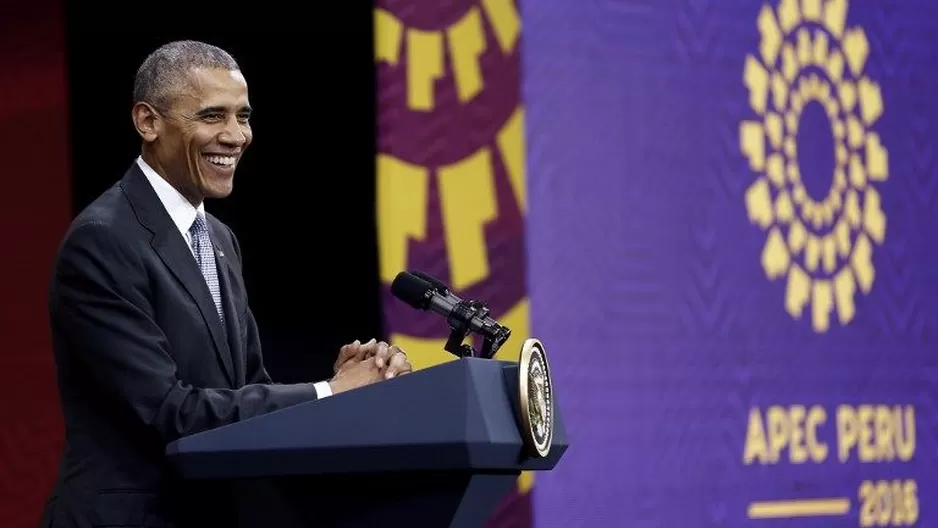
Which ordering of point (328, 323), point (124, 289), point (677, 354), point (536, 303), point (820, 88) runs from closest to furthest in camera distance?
point (124, 289)
point (328, 323)
point (536, 303)
point (677, 354)
point (820, 88)

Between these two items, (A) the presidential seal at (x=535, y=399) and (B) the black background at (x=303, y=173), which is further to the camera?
(B) the black background at (x=303, y=173)

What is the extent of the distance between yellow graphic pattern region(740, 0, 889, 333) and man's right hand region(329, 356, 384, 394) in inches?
114

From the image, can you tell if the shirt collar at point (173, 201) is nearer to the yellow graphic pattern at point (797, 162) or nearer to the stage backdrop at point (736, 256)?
the stage backdrop at point (736, 256)

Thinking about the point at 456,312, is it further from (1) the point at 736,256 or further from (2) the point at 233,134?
(1) the point at 736,256

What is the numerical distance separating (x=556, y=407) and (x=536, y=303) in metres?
2.12

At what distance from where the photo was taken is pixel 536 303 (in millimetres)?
4363

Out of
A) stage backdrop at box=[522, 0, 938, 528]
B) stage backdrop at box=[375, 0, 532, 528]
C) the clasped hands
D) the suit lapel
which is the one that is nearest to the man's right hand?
the clasped hands

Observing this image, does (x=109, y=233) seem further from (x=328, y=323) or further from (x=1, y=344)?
(x=1, y=344)

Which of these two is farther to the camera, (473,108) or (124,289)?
(473,108)

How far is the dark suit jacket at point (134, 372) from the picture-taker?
2.16m

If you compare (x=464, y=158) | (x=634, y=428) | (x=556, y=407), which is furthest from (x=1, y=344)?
(x=556, y=407)

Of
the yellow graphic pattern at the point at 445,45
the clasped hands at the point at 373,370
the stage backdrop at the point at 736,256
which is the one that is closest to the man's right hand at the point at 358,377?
the clasped hands at the point at 373,370

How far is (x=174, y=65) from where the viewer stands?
7.97 feet

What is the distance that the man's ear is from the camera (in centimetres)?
243
